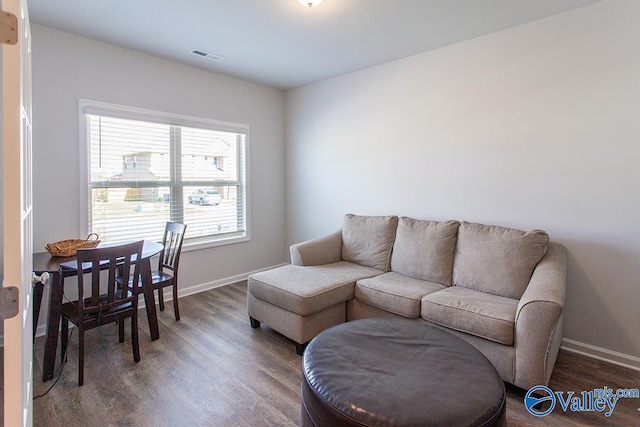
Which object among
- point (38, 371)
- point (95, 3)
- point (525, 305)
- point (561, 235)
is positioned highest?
point (95, 3)

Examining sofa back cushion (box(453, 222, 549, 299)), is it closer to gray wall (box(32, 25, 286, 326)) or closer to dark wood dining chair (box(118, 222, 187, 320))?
A: dark wood dining chair (box(118, 222, 187, 320))

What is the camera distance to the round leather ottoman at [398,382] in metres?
1.22

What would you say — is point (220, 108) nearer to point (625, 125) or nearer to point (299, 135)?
point (299, 135)

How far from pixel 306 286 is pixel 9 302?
6.26 feet

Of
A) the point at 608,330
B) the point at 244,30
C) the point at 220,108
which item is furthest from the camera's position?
the point at 220,108

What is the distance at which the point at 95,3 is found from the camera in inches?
93.4

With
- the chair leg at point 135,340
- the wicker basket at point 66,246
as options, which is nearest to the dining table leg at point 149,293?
the chair leg at point 135,340

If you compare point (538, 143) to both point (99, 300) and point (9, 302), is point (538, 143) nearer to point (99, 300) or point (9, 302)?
point (9, 302)

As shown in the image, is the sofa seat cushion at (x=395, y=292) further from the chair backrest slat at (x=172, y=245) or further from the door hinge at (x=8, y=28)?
the door hinge at (x=8, y=28)

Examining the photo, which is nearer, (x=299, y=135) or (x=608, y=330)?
(x=608, y=330)

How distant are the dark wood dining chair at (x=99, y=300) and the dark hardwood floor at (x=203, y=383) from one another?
168 mm

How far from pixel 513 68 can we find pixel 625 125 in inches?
35.8

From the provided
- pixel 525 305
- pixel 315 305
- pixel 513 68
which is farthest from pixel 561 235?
pixel 315 305

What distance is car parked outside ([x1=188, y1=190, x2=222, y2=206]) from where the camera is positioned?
385cm
